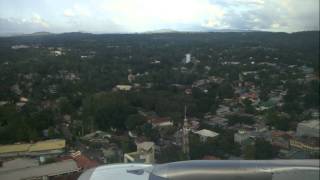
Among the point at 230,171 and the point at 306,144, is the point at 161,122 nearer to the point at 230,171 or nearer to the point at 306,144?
the point at 306,144

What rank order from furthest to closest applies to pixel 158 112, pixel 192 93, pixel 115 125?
pixel 192 93 < pixel 158 112 < pixel 115 125

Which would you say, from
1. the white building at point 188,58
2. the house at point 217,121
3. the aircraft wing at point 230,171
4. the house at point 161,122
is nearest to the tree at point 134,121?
the house at point 161,122

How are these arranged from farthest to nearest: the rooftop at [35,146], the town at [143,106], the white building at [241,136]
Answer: the white building at [241,136], the town at [143,106], the rooftop at [35,146]

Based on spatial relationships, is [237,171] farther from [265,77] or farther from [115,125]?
[265,77]

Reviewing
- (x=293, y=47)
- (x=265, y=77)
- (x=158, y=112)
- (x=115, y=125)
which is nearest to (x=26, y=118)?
(x=115, y=125)

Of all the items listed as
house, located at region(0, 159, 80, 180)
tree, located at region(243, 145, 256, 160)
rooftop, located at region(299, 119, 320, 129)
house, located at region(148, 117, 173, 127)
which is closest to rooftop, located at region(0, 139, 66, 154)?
house, located at region(0, 159, 80, 180)

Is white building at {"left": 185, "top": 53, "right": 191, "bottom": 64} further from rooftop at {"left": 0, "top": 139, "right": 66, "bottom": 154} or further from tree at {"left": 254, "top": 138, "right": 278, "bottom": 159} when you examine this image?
rooftop at {"left": 0, "top": 139, "right": 66, "bottom": 154}

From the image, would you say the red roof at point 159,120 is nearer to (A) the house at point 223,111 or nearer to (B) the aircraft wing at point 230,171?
(A) the house at point 223,111
